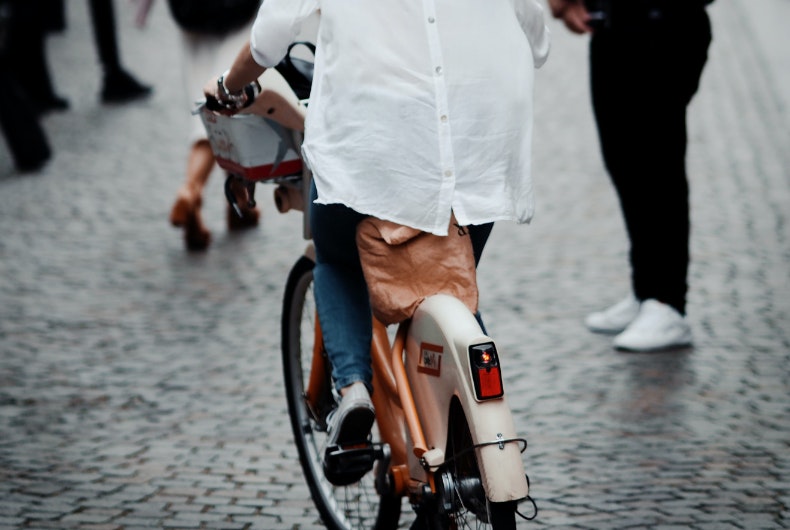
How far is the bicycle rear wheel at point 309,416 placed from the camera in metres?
4.10

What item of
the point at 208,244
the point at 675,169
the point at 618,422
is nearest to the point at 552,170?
the point at 208,244

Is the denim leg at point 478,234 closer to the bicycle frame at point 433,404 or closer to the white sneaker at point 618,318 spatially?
the bicycle frame at point 433,404

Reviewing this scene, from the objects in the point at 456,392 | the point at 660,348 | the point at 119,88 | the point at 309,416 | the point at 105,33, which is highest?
the point at 105,33

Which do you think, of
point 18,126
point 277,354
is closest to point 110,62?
point 18,126

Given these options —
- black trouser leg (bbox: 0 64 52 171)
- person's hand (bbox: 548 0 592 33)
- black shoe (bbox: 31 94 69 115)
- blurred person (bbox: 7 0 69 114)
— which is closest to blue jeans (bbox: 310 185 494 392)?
person's hand (bbox: 548 0 592 33)

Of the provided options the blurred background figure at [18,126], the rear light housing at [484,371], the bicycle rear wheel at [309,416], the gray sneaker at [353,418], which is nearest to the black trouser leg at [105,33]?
the blurred background figure at [18,126]

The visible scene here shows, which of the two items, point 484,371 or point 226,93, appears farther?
point 226,93

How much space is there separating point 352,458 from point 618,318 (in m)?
2.69

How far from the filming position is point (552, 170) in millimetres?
8852

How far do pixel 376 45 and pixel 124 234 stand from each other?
503 centimetres

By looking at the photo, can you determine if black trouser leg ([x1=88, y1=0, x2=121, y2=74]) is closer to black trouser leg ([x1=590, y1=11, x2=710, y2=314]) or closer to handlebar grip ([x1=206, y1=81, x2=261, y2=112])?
black trouser leg ([x1=590, y1=11, x2=710, y2=314])

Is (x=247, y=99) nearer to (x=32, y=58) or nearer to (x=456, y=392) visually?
(x=456, y=392)

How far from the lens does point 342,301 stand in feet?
12.0

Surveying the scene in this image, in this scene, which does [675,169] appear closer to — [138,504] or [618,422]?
[618,422]
